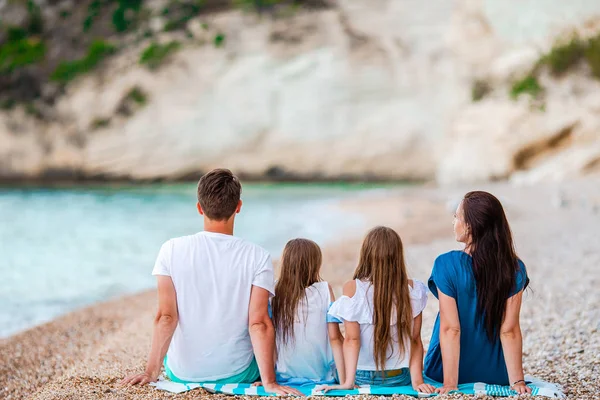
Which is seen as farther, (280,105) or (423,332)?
(280,105)

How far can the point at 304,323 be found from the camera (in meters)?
2.93

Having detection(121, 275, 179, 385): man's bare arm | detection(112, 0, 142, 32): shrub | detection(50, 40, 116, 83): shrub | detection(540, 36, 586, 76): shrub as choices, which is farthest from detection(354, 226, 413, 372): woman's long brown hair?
detection(112, 0, 142, 32): shrub

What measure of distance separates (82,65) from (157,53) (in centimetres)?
406

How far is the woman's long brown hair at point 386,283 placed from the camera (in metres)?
2.74

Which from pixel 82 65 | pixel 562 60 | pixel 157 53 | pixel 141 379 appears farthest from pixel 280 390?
pixel 82 65

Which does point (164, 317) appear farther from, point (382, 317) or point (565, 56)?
point (565, 56)

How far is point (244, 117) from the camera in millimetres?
32219

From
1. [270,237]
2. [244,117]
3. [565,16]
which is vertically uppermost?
[565,16]

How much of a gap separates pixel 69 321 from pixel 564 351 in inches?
155

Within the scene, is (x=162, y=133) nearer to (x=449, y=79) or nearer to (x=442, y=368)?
(x=449, y=79)

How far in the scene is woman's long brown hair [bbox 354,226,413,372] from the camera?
2.74 m

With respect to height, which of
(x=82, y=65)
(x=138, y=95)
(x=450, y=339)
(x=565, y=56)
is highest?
(x=82, y=65)

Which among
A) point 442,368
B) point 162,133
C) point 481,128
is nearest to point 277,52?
point 162,133

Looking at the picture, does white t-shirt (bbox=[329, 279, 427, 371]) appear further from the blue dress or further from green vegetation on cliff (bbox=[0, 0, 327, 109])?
green vegetation on cliff (bbox=[0, 0, 327, 109])
